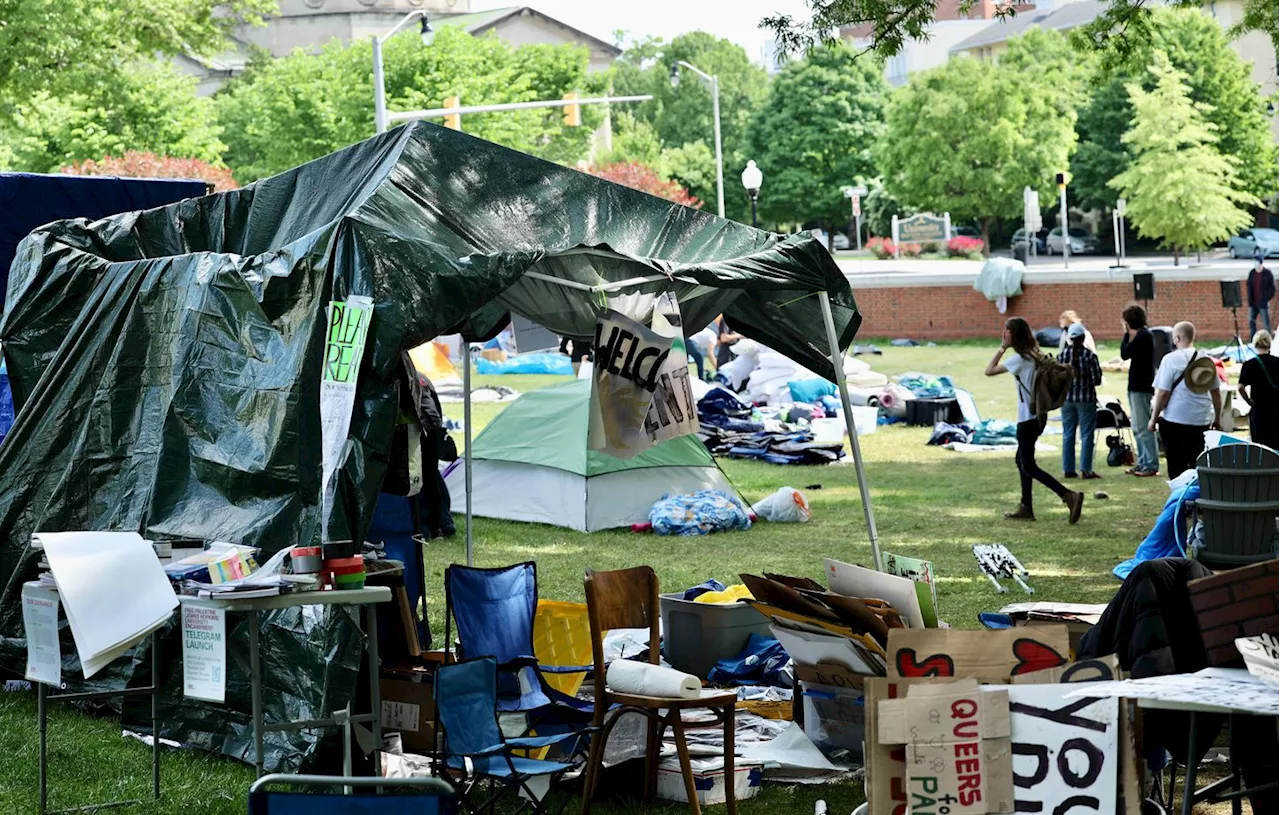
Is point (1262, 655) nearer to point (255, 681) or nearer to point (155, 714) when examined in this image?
point (255, 681)

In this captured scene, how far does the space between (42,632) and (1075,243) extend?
169ft

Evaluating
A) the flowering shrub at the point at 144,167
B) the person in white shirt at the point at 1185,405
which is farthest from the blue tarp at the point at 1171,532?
the flowering shrub at the point at 144,167

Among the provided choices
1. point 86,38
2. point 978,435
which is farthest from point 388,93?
point 978,435

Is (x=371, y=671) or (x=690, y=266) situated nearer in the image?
(x=371, y=671)

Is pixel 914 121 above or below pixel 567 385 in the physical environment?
above

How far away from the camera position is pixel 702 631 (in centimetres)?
761

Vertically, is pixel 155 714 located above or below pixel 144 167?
below

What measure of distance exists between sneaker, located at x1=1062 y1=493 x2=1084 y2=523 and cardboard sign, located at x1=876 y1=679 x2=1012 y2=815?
8.39 metres

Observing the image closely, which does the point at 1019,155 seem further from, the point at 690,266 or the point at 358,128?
the point at 690,266

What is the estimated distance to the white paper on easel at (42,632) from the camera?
19.3ft

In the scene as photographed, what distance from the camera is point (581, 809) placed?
5.96 m

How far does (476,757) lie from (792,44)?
7305mm

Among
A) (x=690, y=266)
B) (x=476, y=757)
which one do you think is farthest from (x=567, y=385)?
(x=476, y=757)

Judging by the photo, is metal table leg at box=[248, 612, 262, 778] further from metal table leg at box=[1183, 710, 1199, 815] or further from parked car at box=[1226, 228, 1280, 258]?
parked car at box=[1226, 228, 1280, 258]
